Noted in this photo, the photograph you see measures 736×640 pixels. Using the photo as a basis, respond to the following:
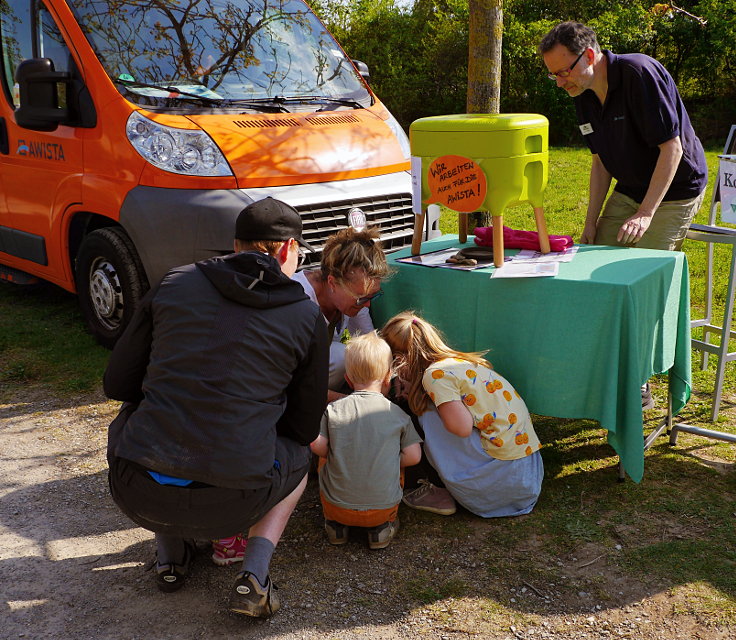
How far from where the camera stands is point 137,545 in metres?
Answer: 3.32

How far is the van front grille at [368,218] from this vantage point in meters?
4.88

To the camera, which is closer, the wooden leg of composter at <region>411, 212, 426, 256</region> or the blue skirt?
the blue skirt

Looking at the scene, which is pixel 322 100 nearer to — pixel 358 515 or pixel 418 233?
pixel 418 233

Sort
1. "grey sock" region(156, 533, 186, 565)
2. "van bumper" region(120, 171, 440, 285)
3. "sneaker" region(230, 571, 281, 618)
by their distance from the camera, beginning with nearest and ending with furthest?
"sneaker" region(230, 571, 281, 618) < "grey sock" region(156, 533, 186, 565) < "van bumper" region(120, 171, 440, 285)

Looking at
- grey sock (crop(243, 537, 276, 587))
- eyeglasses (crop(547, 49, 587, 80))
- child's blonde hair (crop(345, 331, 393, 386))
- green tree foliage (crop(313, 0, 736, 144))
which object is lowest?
grey sock (crop(243, 537, 276, 587))

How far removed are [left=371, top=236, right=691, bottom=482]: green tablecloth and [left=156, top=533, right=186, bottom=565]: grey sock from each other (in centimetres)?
148

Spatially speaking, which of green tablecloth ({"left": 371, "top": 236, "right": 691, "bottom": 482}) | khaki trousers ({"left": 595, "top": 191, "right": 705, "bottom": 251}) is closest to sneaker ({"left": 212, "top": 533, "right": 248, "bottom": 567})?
green tablecloth ({"left": 371, "top": 236, "right": 691, "bottom": 482})

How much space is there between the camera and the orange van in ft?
15.5

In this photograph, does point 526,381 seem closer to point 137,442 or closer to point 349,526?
point 349,526

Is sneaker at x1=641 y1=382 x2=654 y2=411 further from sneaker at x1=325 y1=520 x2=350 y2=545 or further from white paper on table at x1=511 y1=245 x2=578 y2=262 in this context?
sneaker at x1=325 y1=520 x2=350 y2=545

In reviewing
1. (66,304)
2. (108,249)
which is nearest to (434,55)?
(66,304)

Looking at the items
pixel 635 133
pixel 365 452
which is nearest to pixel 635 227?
pixel 635 133

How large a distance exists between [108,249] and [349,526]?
2.65 meters

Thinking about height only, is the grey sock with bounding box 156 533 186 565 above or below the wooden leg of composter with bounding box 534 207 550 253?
below
